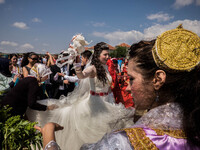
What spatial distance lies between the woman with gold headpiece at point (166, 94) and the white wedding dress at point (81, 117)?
1.50 metres

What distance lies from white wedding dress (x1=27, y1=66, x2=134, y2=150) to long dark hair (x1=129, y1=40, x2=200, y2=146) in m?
1.54

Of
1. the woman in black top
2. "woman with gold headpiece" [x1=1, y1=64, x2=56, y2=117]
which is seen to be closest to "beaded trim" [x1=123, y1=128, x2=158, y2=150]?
"woman with gold headpiece" [x1=1, y1=64, x2=56, y2=117]

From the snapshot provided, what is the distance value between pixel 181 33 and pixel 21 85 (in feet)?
7.74

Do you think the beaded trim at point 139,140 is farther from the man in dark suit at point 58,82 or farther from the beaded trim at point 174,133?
the man in dark suit at point 58,82

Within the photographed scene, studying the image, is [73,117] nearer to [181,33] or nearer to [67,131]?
[67,131]

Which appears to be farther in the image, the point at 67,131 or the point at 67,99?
the point at 67,99

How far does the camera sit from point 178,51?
849 millimetres

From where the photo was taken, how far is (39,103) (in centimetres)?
264

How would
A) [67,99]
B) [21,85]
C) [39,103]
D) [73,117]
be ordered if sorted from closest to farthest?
[21,85]
[39,103]
[73,117]
[67,99]

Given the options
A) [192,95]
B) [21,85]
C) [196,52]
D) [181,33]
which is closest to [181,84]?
[192,95]

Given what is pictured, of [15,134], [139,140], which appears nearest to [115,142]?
[139,140]

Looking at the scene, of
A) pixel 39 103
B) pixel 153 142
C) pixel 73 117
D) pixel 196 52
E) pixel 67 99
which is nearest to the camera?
pixel 153 142

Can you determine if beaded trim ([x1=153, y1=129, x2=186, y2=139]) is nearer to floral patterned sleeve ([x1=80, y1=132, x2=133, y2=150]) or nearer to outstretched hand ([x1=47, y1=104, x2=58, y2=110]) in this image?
floral patterned sleeve ([x1=80, y1=132, x2=133, y2=150])

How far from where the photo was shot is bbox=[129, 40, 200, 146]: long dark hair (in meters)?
0.78
